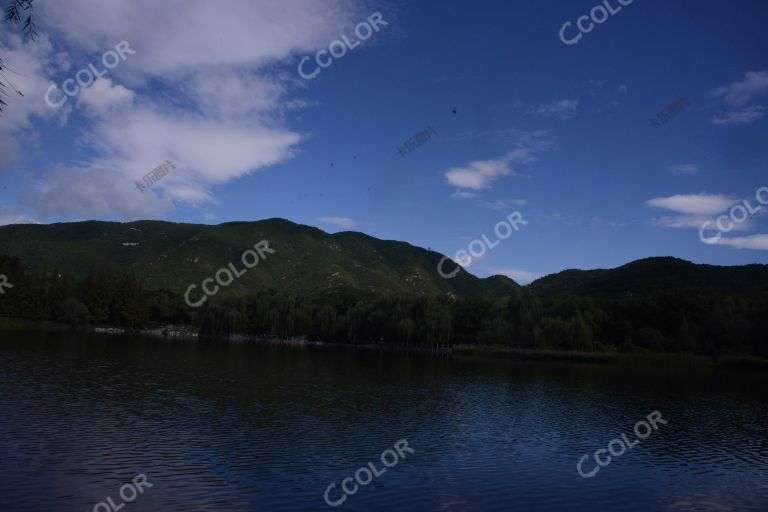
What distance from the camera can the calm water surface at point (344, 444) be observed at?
19.9 meters

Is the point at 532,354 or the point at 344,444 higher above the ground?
the point at 532,354

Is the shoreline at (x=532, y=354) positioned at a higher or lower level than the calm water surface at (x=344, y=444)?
higher

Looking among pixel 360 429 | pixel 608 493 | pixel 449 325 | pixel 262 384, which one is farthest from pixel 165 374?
pixel 449 325

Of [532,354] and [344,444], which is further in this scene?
[532,354]

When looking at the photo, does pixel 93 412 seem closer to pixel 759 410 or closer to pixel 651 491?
pixel 651 491

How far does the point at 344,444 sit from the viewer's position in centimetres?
2795

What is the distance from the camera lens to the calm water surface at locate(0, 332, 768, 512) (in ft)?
65.3

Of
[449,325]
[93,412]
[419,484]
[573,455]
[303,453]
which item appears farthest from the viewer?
[449,325]

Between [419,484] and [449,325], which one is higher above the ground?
[449,325]

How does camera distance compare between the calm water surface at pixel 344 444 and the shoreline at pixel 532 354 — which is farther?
the shoreline at pixel 532 354

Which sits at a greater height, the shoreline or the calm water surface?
the shoreline

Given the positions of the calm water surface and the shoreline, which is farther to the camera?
the shoreline

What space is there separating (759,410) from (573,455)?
29138mm

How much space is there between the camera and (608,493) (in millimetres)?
22359
